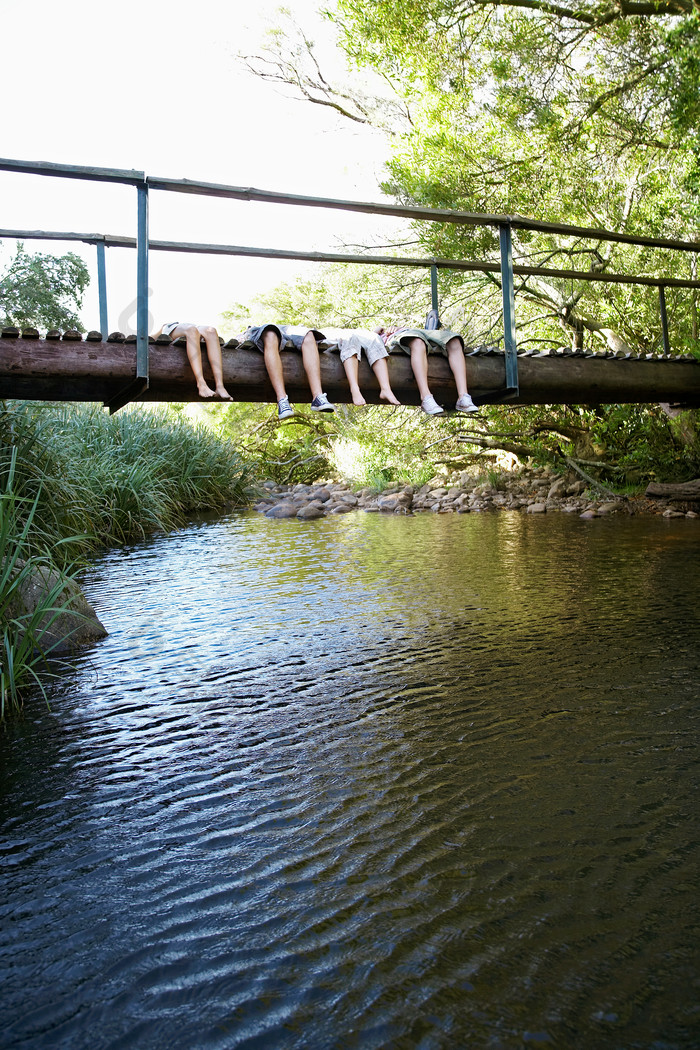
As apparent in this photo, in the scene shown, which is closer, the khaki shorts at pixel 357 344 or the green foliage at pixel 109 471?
the khaki shorts at pixel 357 344

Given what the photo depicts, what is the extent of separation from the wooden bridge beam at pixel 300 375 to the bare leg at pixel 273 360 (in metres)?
0.09

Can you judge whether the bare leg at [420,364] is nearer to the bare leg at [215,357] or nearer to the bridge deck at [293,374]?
the bridge deck at [293,374]

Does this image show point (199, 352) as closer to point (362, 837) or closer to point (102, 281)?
point (102, 281)

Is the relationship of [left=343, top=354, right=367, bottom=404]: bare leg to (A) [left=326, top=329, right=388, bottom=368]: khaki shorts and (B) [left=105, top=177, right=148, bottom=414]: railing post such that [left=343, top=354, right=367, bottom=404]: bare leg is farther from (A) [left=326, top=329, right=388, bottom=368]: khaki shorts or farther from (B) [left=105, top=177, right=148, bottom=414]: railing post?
(B) [left=105, top=177, right=148, bottom=414]: railing post

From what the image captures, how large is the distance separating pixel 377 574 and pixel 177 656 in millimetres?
2342

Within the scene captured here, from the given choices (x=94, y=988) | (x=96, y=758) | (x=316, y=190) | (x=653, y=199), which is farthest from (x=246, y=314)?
(x=94, y=988)

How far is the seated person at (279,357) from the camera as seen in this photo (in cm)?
469

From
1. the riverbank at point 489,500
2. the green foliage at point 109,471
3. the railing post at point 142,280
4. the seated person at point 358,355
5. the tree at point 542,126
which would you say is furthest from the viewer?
the riverbank at point 489,500

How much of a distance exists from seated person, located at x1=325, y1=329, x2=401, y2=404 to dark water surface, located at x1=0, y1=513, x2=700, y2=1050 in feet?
4.54

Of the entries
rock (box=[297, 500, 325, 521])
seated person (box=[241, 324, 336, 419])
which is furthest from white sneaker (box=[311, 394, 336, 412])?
rock (box=[297, 500, 325, 521])

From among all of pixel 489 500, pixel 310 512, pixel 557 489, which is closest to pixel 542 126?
pixel 557 489

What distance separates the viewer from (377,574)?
6.22 m

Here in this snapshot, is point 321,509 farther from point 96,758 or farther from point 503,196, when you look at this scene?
point 96,758

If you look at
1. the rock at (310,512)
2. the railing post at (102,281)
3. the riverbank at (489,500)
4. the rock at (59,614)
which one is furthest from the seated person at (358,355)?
the rock at (310,512)
